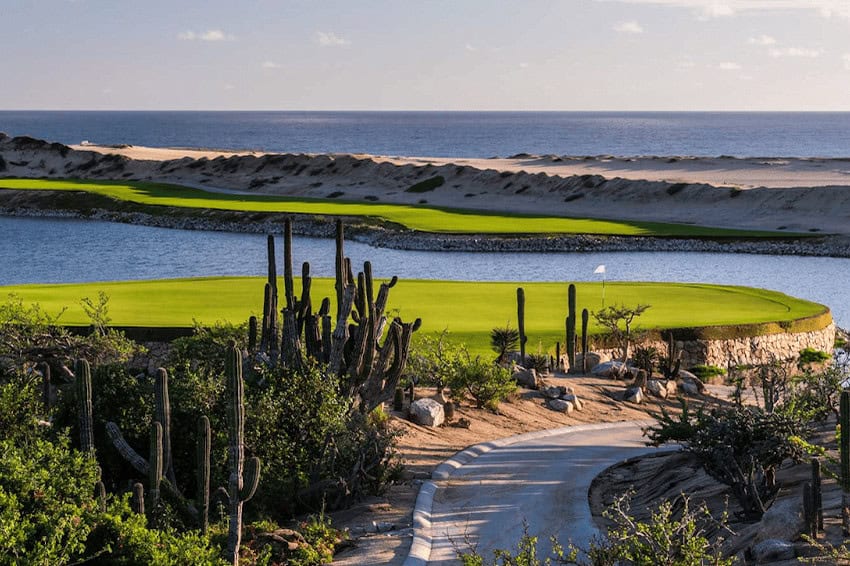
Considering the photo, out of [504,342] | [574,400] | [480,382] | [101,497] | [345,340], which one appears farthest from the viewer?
[504,342]

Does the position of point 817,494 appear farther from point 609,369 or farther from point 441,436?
point 609,369

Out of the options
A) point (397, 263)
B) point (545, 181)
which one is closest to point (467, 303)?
point (397, 263)

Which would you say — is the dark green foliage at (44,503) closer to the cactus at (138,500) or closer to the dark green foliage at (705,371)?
the cactus at (138,500)

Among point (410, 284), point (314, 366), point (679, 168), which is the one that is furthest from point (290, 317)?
point (679, 168)

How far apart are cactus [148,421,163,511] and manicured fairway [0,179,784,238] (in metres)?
57.7

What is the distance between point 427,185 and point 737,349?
67.7 m

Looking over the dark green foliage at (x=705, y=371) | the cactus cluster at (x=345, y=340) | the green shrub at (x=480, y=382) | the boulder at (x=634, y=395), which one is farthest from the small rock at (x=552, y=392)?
the dark green foliage at (x=705, y=371)

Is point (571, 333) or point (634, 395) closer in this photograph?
point (634, 395)

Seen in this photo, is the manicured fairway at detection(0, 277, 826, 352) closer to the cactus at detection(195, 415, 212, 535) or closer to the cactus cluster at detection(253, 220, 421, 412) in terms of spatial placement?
the cactus cluster at detection(253, 220, 421, 412)

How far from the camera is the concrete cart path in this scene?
15328 mm

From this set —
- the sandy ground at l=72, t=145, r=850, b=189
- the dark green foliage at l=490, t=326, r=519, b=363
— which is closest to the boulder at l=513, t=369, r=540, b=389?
the dark green foliage at l=490, t=326, r=519, b=363

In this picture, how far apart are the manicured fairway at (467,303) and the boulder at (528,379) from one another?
3469 millimetres

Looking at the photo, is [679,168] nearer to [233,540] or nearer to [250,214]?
[250,214]

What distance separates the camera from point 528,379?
26.2m
